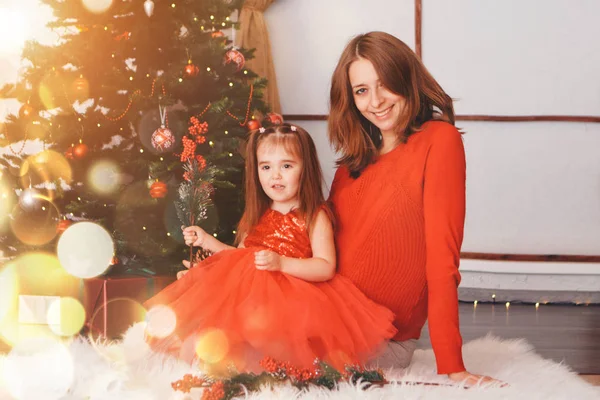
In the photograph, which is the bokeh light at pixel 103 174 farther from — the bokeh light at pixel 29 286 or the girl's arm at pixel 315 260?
the girl's arm at pixel 315 260

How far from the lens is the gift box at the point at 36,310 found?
261cm

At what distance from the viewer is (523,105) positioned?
4.08 meters

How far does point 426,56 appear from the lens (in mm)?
4141

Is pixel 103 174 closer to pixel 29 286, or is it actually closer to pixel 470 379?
pixel 29 286

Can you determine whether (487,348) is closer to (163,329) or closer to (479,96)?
(163,329)

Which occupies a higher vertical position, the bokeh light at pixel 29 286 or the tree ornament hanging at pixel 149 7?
the tree ornament hanging at pixel 149 7

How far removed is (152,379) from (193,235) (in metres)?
0.42

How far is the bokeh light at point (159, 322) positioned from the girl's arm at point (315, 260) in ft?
0.94

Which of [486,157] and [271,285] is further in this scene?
[486,157]

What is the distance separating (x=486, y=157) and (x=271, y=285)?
2.75 metres

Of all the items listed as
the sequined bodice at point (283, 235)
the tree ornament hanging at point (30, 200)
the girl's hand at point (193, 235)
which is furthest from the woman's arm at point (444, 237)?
the tree ornament hanging at point (30, 200)

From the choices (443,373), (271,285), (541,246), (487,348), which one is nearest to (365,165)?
(271,285)

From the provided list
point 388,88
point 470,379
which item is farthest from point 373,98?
point 470,379

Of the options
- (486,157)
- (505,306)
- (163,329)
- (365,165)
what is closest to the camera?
(163,329)
